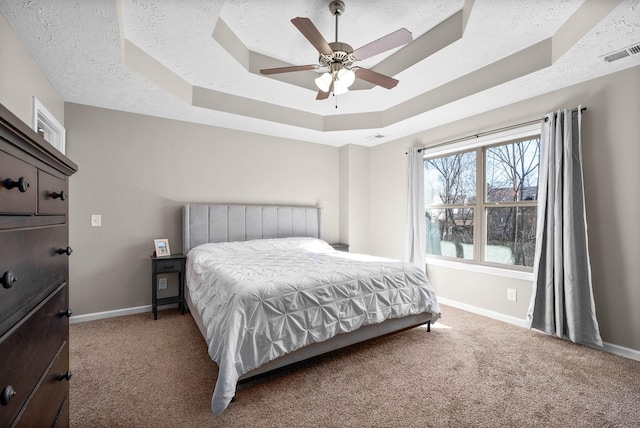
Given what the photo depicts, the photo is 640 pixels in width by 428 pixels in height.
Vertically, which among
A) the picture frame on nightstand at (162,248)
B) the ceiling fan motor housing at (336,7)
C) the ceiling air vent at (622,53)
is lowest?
the picture frame on nightstand at (162,248)

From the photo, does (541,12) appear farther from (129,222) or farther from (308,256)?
(129,222)

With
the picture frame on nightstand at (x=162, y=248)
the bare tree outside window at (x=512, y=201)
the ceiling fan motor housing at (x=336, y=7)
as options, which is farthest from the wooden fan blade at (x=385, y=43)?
the picture frame on nightstand at (x=162, y=248)

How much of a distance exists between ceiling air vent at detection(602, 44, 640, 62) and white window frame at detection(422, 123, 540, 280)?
0.75 metres

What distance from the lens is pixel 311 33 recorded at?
Answer: 6.28 ft

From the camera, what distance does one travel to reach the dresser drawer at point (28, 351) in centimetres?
63

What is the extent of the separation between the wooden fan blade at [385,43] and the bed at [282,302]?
5.65 ft

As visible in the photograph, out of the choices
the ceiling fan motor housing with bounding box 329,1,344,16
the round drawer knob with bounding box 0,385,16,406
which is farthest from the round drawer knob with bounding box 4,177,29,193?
the ceiling fan motor housing with bounding box 329,1,344,16

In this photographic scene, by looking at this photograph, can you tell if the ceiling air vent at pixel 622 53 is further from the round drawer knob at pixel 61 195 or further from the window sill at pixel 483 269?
the round drawer knob at pixel 61 195

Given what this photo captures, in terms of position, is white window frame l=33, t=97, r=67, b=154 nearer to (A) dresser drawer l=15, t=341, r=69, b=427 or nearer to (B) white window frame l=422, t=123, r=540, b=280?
(A) dresser drawer l=15, t=341, r=69, b=427

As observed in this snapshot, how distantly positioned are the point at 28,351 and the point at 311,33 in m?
2.05

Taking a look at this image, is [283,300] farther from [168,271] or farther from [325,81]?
[168,271]

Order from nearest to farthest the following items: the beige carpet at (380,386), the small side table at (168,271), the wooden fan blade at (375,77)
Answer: the beige carpet at (380,386) → the wooden fan blade at (375,77) → the small side table at (168,271)

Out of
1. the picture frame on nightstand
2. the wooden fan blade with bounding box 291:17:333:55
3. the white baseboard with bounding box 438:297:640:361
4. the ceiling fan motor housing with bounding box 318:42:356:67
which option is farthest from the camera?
the picture frame on nightstand

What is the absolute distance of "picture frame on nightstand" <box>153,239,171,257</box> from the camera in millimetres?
3414
